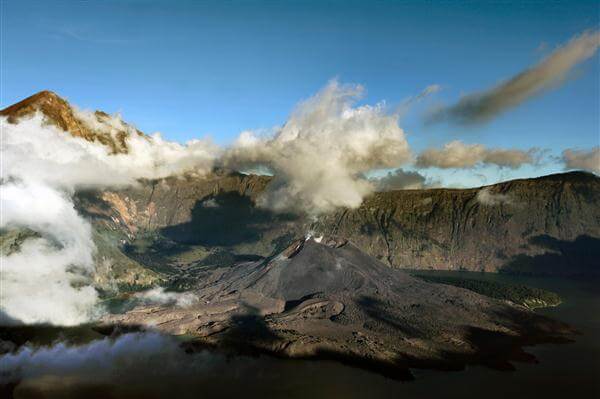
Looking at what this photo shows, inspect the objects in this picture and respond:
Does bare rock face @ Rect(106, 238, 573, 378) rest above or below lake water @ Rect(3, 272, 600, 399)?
above

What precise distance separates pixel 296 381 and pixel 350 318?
41.3m

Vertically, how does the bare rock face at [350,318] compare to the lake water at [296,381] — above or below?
above

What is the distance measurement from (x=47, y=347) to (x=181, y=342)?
34.5 m

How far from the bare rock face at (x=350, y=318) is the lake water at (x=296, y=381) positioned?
5.66m

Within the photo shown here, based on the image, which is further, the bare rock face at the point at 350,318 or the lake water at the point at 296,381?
the bare rock face at the point at 350,318

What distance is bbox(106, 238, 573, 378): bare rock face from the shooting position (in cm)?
11931

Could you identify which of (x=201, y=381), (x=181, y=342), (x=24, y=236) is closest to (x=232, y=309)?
(x=181, y=342)

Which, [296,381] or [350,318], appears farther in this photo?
[350,318]

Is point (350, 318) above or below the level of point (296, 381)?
→ above

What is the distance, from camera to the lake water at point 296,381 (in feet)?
309

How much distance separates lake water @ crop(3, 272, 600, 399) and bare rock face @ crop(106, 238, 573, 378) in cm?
566

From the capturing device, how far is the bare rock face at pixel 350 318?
11931 centimetres

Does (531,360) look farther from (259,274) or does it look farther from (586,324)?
(259,274)

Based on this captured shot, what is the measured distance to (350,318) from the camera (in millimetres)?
140000
